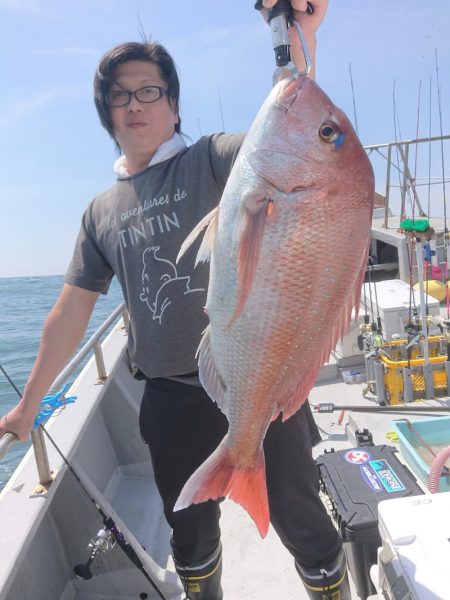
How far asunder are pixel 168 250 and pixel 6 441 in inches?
39.6

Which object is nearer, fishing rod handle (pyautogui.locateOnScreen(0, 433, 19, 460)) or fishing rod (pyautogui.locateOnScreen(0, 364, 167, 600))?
fishing rod handle (pyautogui.locateOnScreen(0, 433, 19, 460))

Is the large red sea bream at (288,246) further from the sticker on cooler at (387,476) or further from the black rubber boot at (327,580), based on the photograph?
the sticker on cooler at (387,476)

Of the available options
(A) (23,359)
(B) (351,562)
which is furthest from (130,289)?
(A) (23,359)

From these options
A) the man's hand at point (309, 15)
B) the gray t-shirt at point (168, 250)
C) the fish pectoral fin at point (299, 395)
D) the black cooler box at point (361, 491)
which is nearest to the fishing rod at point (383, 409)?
the black cooler box at point (361, 491)

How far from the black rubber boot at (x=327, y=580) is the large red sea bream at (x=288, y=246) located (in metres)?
0.87

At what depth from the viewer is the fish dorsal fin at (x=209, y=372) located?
4.91ft

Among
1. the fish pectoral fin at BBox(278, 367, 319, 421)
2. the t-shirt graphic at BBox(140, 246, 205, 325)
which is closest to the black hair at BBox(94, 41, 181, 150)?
the t-shirt graphic at BBox(140, 246, 205, 325)

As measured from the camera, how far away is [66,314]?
2176 millimetres

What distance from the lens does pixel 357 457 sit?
3.05 meters

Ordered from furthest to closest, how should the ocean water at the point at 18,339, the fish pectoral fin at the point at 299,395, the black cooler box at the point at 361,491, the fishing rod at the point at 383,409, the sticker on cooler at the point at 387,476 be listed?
the ocean water at the point at 18,339, the fishing rod at the point at 383,409, the sticker on cooler at the point at 387,476, the black cooler box at the point at 361,491, the fish pectoral fin at the point at 299,395

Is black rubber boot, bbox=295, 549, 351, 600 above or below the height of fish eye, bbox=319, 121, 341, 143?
below

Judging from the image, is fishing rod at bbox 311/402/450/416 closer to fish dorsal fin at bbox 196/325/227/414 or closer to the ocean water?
the ocean water

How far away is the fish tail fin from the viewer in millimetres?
1513

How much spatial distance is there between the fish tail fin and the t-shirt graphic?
579 mm
